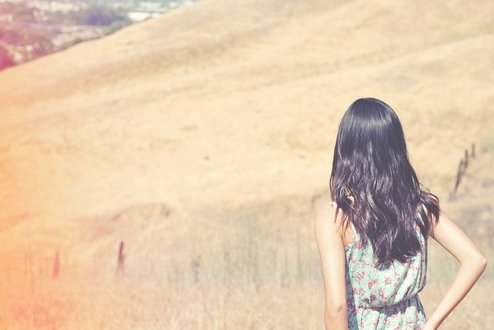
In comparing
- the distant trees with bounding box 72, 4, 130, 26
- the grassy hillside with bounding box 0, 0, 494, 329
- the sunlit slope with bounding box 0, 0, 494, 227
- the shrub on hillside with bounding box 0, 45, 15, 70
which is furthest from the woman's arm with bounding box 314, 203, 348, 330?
the distant trees with bounding box 72, 4, 130, 26

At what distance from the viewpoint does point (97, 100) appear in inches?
577

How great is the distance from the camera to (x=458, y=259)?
117 inches

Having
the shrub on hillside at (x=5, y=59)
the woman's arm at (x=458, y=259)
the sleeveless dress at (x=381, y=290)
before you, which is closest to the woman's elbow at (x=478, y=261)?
the woman's arm at (x=458, y=259)

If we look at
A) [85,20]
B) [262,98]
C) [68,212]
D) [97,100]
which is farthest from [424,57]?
[85,20]

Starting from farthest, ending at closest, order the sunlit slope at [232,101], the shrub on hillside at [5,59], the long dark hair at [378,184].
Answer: the shrub on hillside at [5,59]
the sunlit slope at [232,101]
the long dark hair at [378,184]

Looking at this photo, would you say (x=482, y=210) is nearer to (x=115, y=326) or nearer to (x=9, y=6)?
(x=115, y=326)

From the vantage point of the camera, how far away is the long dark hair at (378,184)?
114 inches

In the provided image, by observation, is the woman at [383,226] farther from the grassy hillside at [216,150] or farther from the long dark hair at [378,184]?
the grassy hillside at [216,150]

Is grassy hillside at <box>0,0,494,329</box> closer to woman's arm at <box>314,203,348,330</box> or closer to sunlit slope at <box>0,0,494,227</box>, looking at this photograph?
sunlit slope at <box>0,0,494,227</box>

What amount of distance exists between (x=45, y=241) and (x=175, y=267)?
64.9 inches

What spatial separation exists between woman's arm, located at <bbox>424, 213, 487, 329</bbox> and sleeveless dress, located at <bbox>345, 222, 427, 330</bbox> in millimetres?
80

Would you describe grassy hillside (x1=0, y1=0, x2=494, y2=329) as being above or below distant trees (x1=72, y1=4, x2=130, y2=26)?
above

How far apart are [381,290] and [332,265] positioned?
34 cm

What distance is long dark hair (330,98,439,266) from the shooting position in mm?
2895
